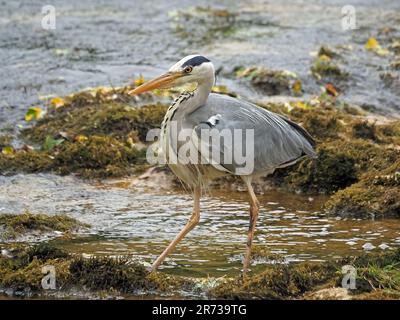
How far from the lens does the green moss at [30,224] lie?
8867 millimetres

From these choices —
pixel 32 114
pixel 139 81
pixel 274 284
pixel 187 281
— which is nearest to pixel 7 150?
pixel 32 114

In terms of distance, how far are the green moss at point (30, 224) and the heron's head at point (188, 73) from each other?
170 cm

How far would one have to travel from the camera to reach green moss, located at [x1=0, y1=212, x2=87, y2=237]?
29.1ft

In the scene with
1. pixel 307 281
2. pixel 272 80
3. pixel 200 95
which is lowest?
pixel 307 281

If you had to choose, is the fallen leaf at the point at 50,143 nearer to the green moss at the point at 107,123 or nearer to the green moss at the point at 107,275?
the green moss at the point at 107,123

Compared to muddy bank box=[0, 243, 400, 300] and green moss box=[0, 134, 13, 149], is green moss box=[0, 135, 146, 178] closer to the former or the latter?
green moss box=[0, 134, 13, 149]

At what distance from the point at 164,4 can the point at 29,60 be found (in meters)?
4.54

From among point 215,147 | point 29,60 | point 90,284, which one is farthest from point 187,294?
point 29,60

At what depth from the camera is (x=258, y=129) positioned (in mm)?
8227

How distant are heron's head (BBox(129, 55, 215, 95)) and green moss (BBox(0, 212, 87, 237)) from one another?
1704 mm

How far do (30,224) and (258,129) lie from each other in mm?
2341

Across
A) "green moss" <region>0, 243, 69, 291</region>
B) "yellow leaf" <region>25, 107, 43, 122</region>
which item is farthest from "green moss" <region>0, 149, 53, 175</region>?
"green moss" <region>0, 243, 69, 291</region>

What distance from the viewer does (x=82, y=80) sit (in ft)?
46.3

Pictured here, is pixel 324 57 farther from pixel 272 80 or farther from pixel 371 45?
pixel 272 80
